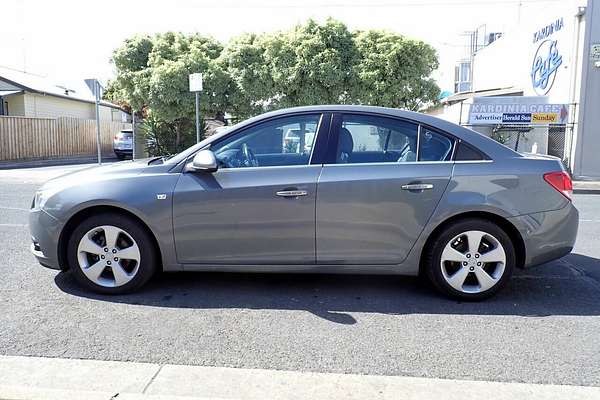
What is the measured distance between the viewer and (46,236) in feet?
14.5

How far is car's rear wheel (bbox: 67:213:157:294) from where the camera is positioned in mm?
4355

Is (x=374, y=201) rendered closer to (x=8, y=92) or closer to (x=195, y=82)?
(x=195, y=82)

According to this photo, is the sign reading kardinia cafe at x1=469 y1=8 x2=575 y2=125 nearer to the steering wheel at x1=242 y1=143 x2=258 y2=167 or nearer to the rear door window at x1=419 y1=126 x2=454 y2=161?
the rear door window at x1=419 y1=126 x2=454 y2=161

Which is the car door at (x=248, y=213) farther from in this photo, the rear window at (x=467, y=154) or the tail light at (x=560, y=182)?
the tail light at (x=560, y=182)

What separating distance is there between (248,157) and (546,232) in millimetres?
2617

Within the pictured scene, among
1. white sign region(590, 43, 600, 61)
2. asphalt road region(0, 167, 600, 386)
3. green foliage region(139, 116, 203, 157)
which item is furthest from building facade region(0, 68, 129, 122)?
asphalt road region(0, 167, 600, 386)

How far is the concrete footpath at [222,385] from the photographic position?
2.86 metres

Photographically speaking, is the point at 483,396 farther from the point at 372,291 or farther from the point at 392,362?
the point at 372,291

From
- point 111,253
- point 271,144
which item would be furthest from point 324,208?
point 111,253

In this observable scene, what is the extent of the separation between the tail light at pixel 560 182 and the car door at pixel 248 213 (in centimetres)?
198

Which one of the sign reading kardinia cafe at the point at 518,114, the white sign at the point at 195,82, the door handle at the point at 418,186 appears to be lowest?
the door handle at the point at 418,186

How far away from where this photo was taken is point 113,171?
4.49 meters

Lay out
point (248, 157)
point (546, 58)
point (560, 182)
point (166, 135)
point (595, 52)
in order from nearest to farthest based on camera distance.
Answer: point (560, 182), point (248, 157), point (595, 52), point (546, 58), point (166, 135)

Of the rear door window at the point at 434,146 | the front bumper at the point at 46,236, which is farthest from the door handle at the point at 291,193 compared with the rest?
the front bumper at the point at 46,236
